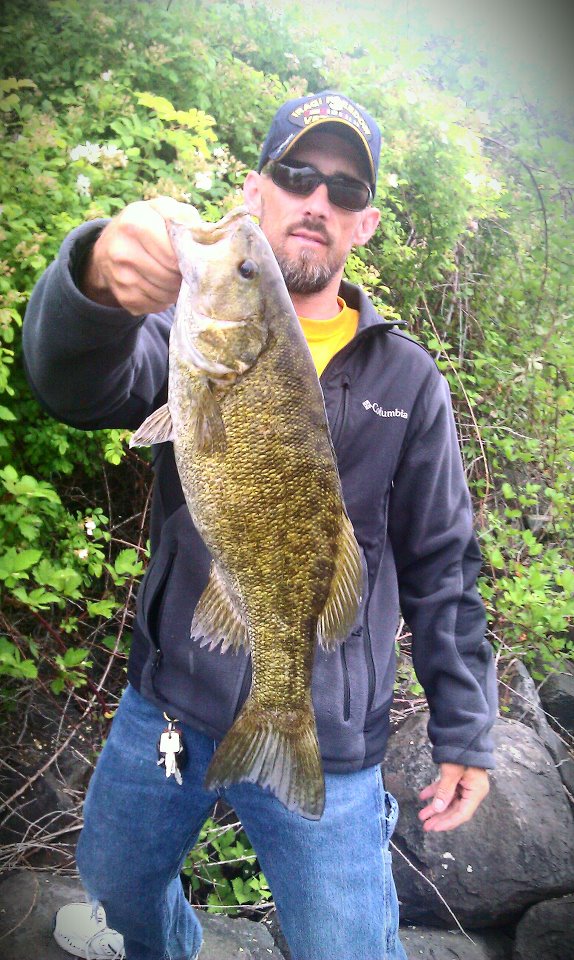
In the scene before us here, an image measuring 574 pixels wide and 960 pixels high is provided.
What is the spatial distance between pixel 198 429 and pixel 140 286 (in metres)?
0.29

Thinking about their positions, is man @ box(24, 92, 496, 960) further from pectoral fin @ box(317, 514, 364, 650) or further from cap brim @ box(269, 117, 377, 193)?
pectoral fin @ box(317, 514, 364, 650)

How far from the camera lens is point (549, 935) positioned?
3.14m

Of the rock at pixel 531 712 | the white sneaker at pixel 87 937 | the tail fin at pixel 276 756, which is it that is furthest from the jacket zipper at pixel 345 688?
Answer: the rock at pixel 531 712

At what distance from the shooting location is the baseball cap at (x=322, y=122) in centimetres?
197

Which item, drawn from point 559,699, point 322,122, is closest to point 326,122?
point 322,122

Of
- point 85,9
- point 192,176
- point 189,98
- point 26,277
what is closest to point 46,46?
point 85,9

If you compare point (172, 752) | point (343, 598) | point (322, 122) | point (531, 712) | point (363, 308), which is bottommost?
point (531, 712)

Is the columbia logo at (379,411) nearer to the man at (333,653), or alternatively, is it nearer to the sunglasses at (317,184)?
the man at (333,653)

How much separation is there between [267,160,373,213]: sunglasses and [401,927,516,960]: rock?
3143 mm

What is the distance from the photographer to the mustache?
77.7 inches

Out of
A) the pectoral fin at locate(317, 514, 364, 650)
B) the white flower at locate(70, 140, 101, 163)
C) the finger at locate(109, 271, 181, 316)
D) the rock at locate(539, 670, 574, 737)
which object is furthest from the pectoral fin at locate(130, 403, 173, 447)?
the rock at locate(539, 670, 574, 737)

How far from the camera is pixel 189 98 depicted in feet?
12.2

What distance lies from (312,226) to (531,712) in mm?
3314

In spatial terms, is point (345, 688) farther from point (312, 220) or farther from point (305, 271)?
point (312, 220)
